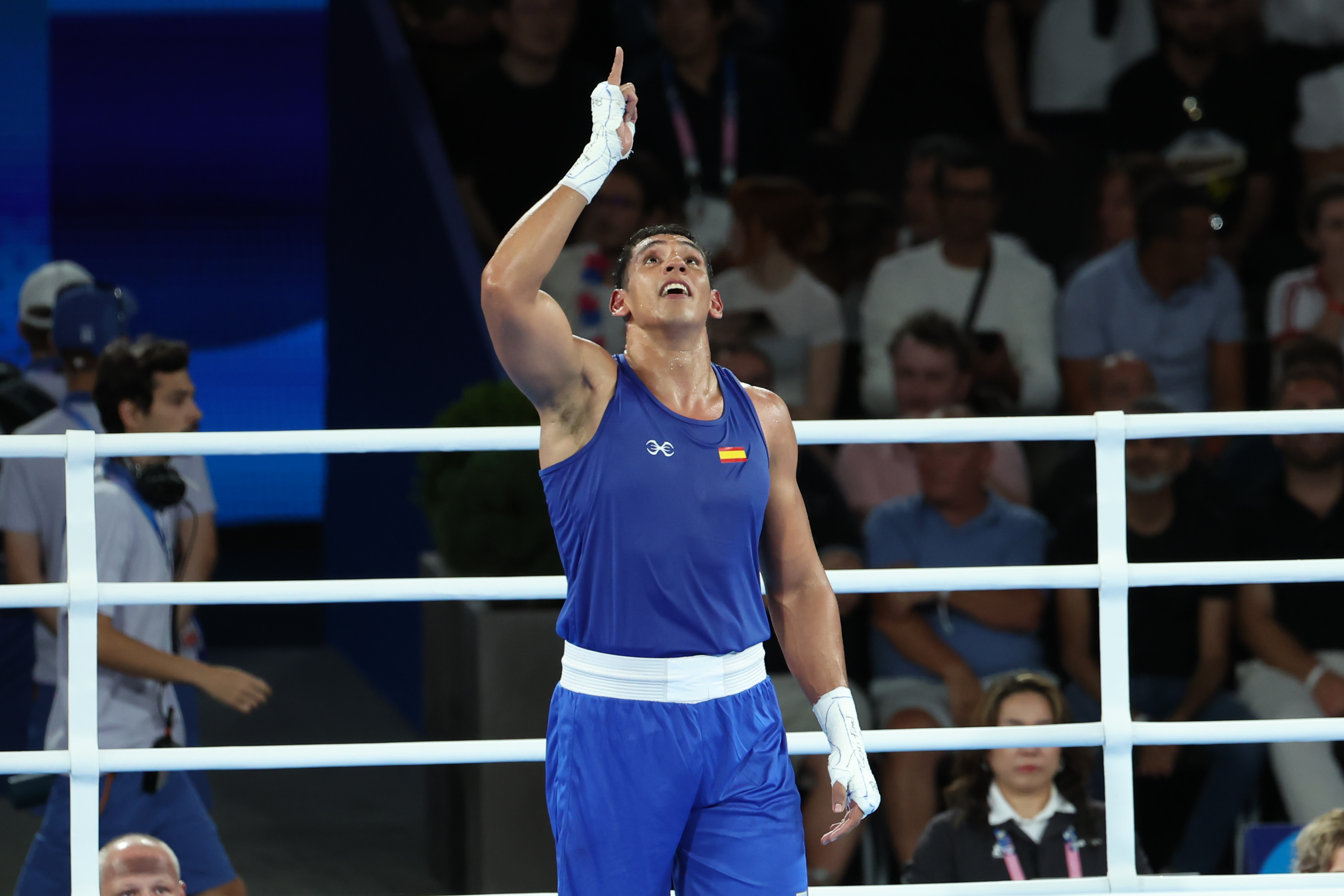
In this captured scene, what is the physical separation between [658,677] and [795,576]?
1.03ft

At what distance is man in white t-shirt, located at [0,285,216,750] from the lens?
430 centimetres

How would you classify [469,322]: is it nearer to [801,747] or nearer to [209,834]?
[209,834]

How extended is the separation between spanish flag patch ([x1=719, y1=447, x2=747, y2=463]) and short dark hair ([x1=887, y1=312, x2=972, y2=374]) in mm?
2803

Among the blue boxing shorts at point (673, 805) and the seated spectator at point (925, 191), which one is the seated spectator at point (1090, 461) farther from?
the blue boxing shorts at point (673, 805)

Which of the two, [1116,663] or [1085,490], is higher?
[1085,490]

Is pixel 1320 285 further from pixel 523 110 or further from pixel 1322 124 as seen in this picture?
pixel 523 110

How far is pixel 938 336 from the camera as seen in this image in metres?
5.26

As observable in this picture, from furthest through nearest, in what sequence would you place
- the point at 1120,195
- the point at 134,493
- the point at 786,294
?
the point at 1120,195 < the point at 786,294 < the point at 134,493

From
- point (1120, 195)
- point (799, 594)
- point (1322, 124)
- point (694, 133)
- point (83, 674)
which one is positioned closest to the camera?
point (799, 594)

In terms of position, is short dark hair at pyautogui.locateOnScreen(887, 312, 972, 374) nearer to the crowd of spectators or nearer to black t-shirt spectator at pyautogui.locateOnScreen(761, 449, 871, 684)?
the crowd of spectators

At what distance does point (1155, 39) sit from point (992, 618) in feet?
9.26

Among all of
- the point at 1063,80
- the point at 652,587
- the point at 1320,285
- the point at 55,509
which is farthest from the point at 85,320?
the point at 1320,285

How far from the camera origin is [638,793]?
2.46m

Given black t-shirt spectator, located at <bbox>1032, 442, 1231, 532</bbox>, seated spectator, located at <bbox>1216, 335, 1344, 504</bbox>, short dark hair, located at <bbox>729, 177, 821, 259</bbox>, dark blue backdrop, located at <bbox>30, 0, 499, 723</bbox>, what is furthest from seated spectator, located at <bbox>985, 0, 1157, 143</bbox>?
dark blue backdrop, located at <bbox>30, 0, 499, 723</bbox>
